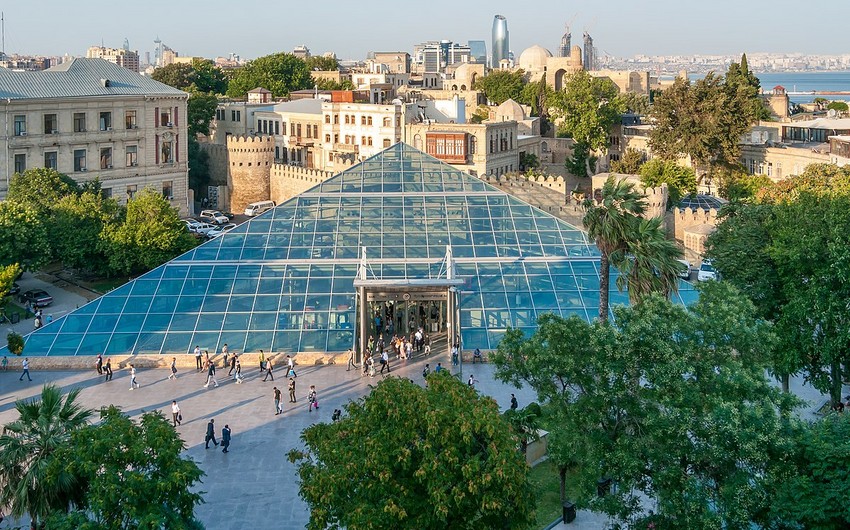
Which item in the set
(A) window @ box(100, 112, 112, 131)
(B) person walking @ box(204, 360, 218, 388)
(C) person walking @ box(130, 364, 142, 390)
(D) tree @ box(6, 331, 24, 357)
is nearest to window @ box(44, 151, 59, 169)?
(A) window @ box(100, 112, 112, 131)

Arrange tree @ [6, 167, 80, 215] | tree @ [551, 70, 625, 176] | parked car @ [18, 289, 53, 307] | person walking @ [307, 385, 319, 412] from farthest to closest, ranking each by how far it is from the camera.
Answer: tree @ [551, 70, 625, 176]
tree @ [6, 167, 80, 215]
parked car @ [18, 289, 53, 307]
person walking @ [307, 385, 319, 412]

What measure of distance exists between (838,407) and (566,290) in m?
13.4

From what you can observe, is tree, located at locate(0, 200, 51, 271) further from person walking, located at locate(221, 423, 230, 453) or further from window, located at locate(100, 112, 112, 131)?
person walking, located at locate(221, 423, 230, 453)

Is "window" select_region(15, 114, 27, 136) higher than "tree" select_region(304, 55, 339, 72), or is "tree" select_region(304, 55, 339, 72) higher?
"tree" select_region(304, 55, 339, 72)

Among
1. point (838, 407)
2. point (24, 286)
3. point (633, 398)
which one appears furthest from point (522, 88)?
point (633, 398)

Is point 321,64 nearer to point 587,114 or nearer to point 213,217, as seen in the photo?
point 587,114

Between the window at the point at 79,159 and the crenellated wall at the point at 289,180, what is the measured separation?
644 inches

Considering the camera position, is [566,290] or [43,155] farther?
[43,155]

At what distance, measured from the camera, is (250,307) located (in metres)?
41.8

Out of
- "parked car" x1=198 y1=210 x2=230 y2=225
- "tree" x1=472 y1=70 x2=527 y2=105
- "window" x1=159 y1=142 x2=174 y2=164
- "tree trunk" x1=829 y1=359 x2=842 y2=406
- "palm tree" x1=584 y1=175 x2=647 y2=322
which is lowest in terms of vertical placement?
"tree trunk" x1=829 y1=359 x2=842 y2=406

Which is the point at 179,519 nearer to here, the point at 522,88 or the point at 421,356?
the point at 421,356

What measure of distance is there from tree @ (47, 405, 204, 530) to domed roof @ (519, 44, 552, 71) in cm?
14476

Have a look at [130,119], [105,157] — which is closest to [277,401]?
[105,157]

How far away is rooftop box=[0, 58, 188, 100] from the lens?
218 feet
